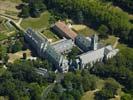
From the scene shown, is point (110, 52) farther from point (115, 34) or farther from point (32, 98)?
point (32, 98)

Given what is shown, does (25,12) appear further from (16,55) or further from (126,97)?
(126,97)

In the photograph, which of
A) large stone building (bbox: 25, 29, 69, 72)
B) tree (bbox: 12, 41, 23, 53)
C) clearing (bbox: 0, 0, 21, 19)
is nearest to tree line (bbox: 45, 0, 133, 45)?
clearing (bbox: 0, 0, 21, 19)

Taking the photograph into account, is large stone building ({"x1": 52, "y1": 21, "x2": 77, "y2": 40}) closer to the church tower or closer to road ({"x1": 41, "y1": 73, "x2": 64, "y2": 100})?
the church tower

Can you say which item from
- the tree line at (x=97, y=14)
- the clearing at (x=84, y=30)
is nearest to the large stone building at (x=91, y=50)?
the clearing at (x=84, y=30)

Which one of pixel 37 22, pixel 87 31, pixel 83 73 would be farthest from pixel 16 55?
pixel 87 31

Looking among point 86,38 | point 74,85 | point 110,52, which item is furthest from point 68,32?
point 74,85

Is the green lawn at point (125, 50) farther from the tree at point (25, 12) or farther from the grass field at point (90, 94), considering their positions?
the tree at point (25, 12)

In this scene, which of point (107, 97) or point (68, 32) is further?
point (68, 32)

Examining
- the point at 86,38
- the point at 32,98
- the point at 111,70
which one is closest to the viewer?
the point at 32,98
